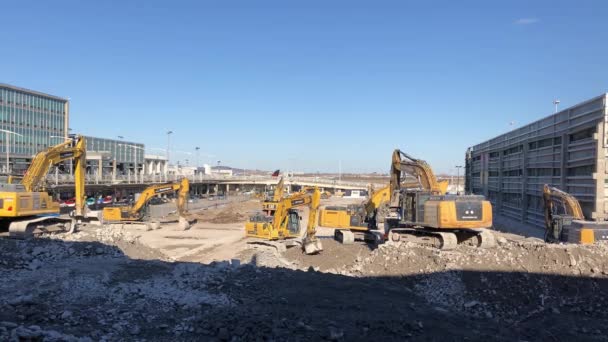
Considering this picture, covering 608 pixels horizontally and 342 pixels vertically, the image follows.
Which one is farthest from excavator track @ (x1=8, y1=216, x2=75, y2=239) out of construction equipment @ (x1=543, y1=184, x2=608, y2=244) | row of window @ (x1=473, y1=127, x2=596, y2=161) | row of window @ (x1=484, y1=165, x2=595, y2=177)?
row of window @ (x1=473, y1=127, x2=596, y2=161)

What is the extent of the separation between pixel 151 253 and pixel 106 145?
237 ft

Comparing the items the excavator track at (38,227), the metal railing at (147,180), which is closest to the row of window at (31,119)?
the metal railing at (147,180)

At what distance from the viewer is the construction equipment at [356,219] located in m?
23.4

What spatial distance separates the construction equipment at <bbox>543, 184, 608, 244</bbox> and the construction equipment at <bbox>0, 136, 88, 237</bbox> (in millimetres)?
22244

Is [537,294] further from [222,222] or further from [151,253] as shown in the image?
[222,222]

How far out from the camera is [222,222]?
45688mm

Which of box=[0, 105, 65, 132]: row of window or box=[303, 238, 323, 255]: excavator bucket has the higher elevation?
box=[0, 105, 65, 132]: row of window

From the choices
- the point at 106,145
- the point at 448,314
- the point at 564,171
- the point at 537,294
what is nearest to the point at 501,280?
the point at 537,294

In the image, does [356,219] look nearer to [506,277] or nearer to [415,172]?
[415,172]

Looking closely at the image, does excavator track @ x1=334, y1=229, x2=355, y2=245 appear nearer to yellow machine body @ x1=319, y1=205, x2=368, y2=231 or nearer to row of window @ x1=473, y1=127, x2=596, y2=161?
yellow machine body @ x1=319, y1=205, x2=368, y2=231

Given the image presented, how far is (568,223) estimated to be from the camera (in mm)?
22453

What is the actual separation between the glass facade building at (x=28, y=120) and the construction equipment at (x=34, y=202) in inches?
1571

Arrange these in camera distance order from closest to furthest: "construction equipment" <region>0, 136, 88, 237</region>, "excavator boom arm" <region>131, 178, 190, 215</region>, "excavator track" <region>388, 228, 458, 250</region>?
"excavator track" <region>388, 228, 458, 250</region>
"construction equipment" <region>0, 136, 88, 237</region>
"excavator boom arm" <region>131, 178, 190, 215</region>

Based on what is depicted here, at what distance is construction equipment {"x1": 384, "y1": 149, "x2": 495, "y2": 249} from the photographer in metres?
18.6
